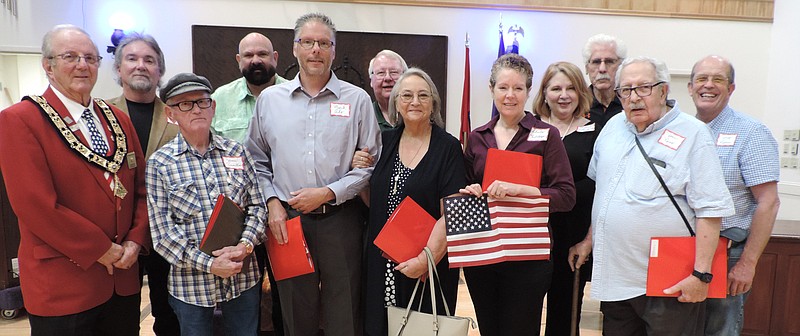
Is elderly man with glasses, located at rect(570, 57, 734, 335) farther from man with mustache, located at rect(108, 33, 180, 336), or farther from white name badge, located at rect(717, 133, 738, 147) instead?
man with mustache, located at rect(108, 33, 180, 336)

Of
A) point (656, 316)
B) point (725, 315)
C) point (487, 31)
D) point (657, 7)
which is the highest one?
point (657, 7)

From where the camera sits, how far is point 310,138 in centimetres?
230

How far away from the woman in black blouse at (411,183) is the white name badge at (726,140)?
1.14 metres

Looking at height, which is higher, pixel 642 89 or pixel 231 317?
pixel 642 89

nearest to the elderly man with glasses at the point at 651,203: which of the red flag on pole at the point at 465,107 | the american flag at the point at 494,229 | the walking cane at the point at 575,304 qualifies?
the american flag at the point at 494,229

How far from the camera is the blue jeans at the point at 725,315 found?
2207 mm

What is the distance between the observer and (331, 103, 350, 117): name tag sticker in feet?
7.64

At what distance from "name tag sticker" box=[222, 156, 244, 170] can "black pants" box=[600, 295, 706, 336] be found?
1689mm

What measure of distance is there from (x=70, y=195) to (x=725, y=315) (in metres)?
2.86

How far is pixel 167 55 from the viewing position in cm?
562

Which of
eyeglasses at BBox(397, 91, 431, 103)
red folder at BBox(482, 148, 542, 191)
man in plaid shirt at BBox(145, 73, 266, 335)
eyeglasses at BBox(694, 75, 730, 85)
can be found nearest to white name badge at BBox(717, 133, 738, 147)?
eyeglasses at BBox(694, 75, 730, 85)

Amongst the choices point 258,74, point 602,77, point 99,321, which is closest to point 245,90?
point 258,74

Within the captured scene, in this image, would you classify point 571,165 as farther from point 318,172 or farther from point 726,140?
point 318,172

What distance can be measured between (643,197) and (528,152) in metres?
0.51
